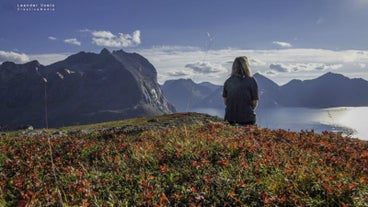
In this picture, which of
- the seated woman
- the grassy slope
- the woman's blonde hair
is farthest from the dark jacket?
the grassy slope

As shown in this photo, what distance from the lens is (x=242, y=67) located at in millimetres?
15219

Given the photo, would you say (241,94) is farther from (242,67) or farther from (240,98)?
(242,67)

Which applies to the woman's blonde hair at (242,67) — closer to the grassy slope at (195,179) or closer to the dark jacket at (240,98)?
the dark jacket at (240,98)

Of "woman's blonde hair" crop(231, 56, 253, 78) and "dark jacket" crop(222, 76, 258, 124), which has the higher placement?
"woman's blonde hair" crop(231, 56, 253, 78)

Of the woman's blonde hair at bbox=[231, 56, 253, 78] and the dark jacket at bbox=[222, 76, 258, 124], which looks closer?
the woman's blonde hair at bbox=[231, 56, 253, 78]

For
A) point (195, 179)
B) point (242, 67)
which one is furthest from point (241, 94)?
point (195, 179)

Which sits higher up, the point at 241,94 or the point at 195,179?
the point at 241,94

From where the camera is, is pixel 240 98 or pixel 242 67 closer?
pixel 242 67

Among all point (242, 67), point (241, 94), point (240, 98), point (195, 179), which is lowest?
point (195, 179)

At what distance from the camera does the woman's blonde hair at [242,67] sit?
15203mm

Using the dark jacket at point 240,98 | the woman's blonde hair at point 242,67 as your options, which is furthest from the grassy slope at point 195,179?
the woman's blonde hair at point 242,67

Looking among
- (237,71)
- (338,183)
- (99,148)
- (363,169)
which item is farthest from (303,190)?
(237,71)

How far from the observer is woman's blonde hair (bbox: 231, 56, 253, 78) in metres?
15.2

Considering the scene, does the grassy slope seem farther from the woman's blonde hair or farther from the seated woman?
the woman's blonde hair
